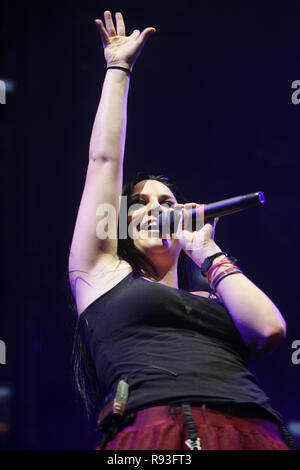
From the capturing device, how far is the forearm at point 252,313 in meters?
1.02

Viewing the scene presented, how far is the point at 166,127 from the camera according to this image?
2352mm

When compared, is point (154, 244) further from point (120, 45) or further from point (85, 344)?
point (120, 45)

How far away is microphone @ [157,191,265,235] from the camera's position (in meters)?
1.13

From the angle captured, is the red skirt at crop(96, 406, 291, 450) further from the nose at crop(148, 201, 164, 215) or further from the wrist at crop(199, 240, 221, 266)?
the nose at crop(148, 201, 164, 215)

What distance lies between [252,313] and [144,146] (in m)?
1.46

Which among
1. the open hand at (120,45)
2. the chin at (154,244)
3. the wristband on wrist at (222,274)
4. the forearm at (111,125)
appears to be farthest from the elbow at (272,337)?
the open hand at (120,45)

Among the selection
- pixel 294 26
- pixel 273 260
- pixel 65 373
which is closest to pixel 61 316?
pixel 65 373

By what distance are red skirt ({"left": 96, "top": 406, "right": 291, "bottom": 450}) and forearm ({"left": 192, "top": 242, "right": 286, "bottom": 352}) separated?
7.2 inches

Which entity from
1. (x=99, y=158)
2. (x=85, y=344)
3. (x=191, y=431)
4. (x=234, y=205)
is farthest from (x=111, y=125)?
(x=191, y=431)

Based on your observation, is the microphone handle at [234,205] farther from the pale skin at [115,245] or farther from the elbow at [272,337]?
the elbow at [272,337]

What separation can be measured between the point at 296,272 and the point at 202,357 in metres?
1.35

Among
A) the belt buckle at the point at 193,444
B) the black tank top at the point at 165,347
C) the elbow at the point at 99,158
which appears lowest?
the belt buckle at the point at 193,444

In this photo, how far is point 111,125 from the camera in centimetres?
126

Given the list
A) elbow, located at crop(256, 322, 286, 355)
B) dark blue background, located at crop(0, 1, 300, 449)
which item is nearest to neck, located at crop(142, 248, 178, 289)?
elbow, located at crop(256, 322, 286, 355)
